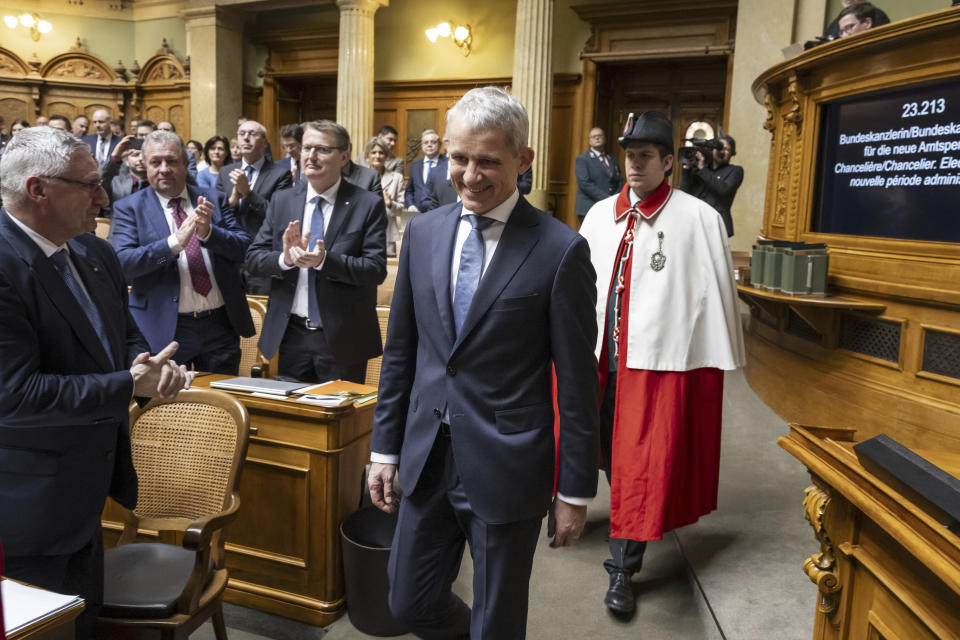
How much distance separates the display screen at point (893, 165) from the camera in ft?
11.8

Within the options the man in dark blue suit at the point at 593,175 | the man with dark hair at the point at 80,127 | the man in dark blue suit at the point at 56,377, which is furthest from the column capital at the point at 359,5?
the man in dark blue suit at the point at 56,377

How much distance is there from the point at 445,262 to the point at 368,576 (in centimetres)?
138

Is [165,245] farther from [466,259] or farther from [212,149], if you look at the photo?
[212,149]

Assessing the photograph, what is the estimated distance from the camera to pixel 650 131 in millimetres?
2670

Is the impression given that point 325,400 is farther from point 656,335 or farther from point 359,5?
point 359,5

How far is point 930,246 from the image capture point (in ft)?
12.0

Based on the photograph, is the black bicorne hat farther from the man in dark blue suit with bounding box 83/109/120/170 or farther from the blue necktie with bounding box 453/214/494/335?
the man in dark blue suit with bounding box 83/109/120/170

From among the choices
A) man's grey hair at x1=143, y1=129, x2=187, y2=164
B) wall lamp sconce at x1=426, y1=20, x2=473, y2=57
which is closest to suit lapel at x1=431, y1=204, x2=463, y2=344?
man's grey hair at x1=143, y1=129, x2=187, y2=164

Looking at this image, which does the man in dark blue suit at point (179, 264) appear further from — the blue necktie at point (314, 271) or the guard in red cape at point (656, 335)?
the guard in red cape at point (656, 335)

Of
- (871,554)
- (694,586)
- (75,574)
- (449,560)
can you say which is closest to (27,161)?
(75,574)

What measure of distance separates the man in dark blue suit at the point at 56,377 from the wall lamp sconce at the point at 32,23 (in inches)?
550

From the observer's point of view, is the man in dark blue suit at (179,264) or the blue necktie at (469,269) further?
the man in dark blue suit at (179,264)

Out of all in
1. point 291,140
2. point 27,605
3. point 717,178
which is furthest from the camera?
point 717,178

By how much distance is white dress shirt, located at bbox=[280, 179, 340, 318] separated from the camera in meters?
3.18
